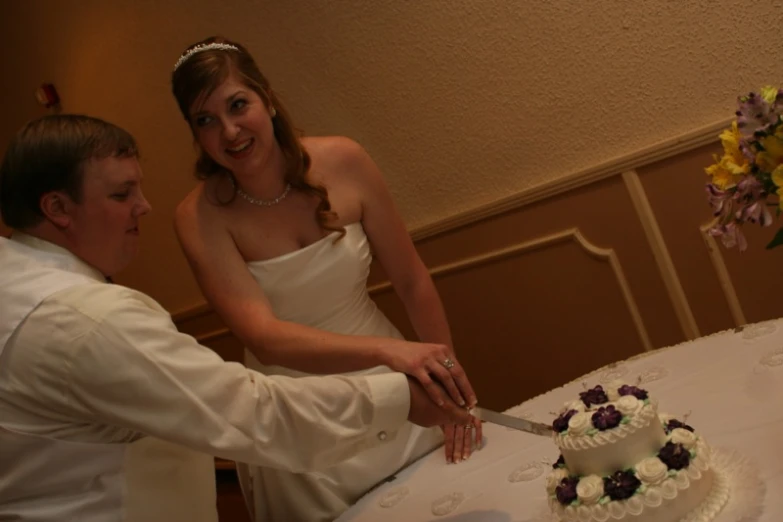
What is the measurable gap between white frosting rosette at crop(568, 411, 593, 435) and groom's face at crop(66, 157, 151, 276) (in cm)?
103

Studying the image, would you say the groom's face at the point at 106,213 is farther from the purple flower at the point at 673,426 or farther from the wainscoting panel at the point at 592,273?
the wainscoting panel at the point at 592,273

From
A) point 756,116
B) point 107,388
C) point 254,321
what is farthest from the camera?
point 254,321

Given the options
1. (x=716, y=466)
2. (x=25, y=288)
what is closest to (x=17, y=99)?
(x=25, y=288)

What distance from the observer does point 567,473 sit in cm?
133

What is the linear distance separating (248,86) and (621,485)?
154cm

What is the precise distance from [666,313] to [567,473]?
192cm

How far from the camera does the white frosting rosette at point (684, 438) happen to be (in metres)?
1.28

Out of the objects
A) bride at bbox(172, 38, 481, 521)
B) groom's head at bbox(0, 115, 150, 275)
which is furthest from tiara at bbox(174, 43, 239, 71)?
groom's head at bbox(0, 115, 150, 275)

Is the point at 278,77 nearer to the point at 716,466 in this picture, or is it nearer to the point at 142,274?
the point at 142,274

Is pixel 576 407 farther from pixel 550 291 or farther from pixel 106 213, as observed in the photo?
pixel 550 291

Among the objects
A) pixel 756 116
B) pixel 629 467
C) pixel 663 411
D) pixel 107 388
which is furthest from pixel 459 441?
pixel 756 116

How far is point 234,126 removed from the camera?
7.29ft

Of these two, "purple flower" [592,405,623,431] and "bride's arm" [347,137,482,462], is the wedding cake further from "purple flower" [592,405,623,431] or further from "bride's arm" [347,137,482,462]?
"bride's arm" [347,137,482,462]

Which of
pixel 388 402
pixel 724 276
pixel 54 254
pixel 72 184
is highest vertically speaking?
pixel 72 184
